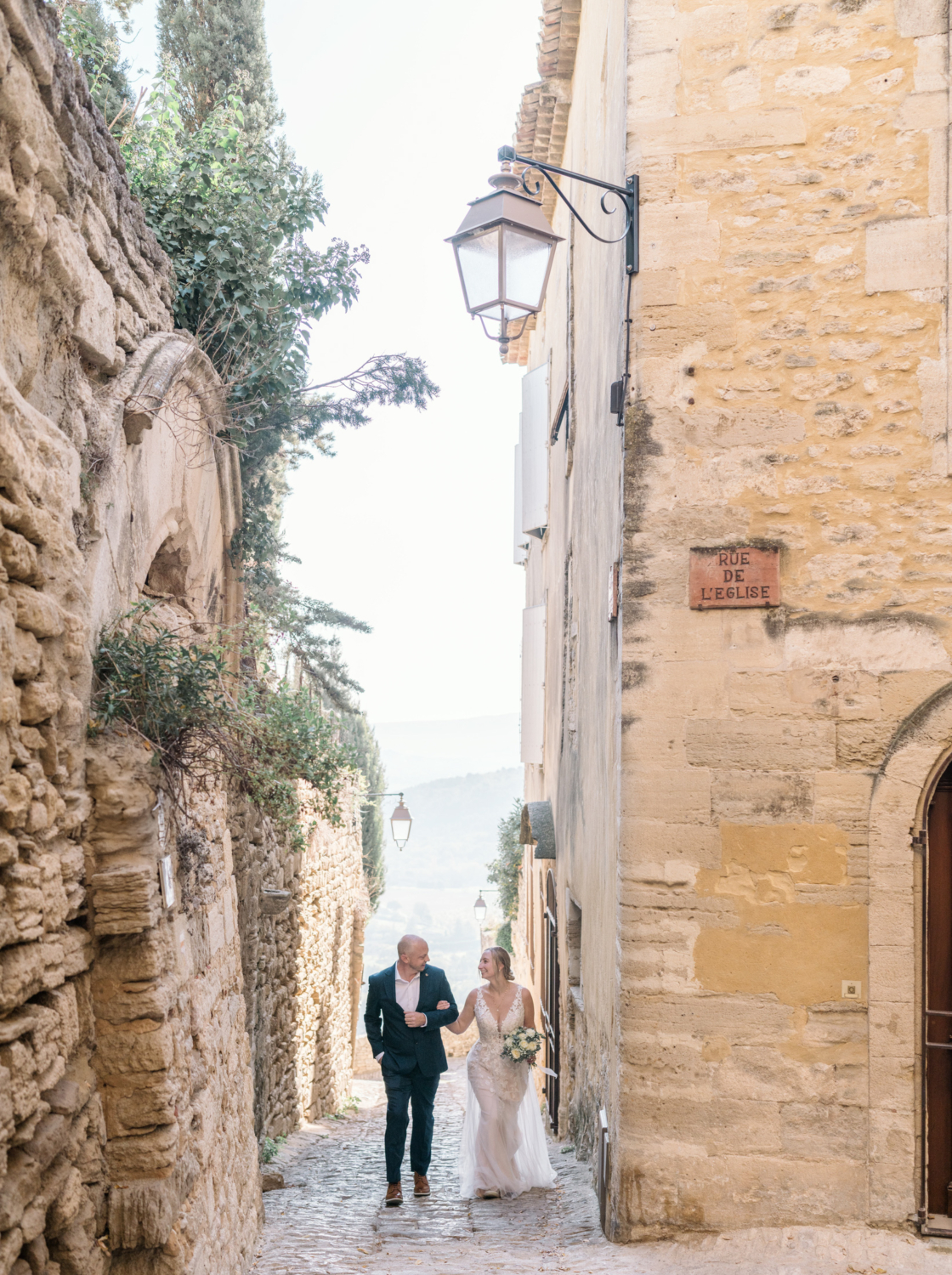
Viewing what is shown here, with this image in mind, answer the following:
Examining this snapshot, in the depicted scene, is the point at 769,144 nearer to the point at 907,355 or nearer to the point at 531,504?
the point at 907,355

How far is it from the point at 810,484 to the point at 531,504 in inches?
278

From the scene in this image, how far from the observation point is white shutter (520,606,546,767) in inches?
434

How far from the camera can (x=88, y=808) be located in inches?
130

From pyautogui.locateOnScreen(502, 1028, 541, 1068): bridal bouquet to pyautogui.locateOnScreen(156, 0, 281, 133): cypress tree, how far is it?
7276 millimetres

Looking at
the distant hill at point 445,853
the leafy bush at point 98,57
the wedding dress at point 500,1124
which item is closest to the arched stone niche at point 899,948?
the wedding dress at point 500,1124

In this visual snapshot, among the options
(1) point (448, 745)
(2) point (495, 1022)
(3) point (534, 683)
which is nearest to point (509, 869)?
(3) point (534, 683)

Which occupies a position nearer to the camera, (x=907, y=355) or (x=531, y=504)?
(x=907, y=355)

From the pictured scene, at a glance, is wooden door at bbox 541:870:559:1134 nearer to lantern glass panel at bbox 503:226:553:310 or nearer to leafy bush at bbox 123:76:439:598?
leafy bush at bbox 123:76:439:598

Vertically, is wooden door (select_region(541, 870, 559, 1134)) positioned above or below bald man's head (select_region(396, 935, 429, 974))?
below

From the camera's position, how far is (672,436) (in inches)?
171

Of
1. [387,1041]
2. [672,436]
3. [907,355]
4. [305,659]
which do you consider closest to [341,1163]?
[387,1041]

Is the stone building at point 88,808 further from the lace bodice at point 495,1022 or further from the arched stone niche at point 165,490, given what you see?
the lace bodice at point 495,1022

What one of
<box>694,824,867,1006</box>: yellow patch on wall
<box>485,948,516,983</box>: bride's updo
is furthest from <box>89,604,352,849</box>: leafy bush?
<box>485,948,516,983</box>: bride's updo

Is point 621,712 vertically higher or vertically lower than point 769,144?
lower
